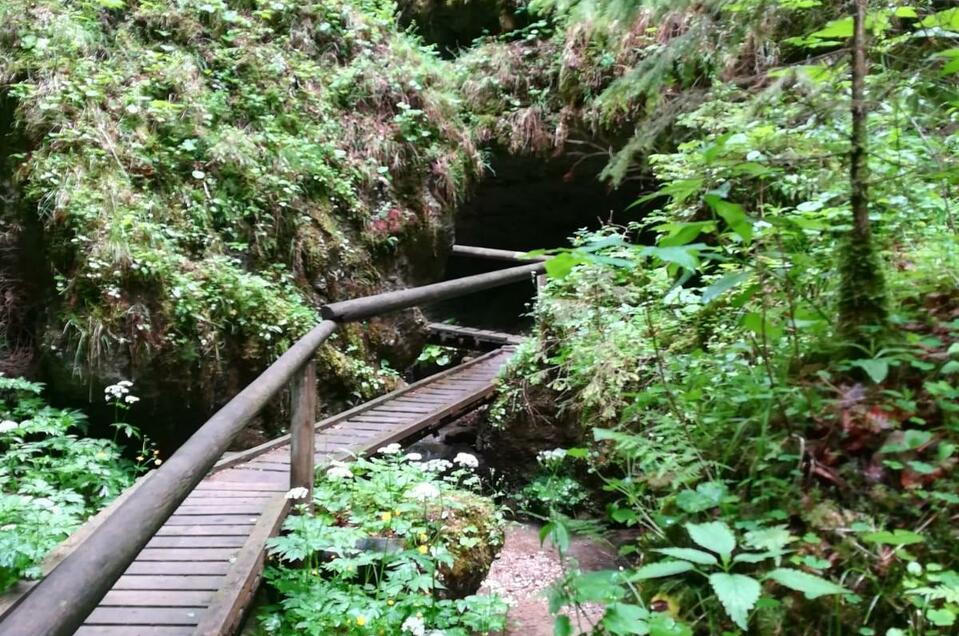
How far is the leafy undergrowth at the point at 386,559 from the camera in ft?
8.87

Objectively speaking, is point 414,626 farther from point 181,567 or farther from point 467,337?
point 467,337

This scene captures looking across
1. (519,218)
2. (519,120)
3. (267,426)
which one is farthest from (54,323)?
(519,218)

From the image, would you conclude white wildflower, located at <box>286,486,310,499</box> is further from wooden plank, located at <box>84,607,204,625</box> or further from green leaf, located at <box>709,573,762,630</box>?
green leaf, located at <box>709,573,762,630</box>

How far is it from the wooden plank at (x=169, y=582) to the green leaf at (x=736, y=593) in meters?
2.20

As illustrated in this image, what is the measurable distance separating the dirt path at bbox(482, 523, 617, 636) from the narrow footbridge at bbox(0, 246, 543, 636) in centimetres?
128

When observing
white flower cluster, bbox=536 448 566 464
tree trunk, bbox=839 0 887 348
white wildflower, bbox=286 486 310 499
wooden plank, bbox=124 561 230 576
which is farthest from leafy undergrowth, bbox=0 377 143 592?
tree trunk, bbox=839 0 887 348

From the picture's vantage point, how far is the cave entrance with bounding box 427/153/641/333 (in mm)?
10898

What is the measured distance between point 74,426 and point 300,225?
2.57m

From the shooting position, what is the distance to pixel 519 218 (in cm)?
1293

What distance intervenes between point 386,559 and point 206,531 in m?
1.02

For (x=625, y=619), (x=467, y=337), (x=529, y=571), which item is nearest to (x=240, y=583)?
(x=625, y=619)

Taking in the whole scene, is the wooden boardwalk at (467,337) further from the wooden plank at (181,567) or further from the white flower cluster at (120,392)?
the wooden plank at (181,567)

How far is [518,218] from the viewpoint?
12930 mm

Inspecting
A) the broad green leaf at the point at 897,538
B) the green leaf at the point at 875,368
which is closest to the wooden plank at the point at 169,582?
the broad green leaf at the point at 897,538
